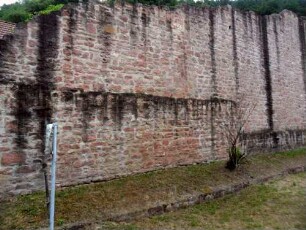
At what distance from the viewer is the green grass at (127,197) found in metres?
5.00

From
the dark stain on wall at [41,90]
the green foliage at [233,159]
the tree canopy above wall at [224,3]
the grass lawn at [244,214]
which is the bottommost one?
the grass lawn at [244,214]

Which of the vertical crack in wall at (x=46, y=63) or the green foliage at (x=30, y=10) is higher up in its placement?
the green foliage at (x=30, y=10)

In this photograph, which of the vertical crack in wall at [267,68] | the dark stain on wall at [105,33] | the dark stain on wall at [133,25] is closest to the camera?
the dark stain on wall at [105,33]

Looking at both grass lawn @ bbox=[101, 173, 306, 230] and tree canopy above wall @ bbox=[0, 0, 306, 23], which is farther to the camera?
tree canopy above wall @ bbox=[0, 0, 306, 23]

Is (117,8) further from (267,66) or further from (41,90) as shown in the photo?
(267,66)

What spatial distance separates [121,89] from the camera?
7.26 metres

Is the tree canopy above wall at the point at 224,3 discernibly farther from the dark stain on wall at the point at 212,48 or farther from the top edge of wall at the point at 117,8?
the top edge of wall at the point at 117,8

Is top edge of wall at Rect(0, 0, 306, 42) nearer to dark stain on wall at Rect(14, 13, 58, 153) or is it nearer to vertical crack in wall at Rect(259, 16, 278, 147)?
dark stain on wall at Rect(14, 13, 58, 153)

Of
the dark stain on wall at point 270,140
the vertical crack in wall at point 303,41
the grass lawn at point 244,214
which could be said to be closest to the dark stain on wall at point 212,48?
the dark stain on wall at point 270,140

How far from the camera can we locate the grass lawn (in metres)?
5.42

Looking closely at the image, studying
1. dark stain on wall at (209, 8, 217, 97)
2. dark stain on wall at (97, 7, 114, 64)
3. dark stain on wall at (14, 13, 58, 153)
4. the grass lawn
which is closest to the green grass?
the grass lawn

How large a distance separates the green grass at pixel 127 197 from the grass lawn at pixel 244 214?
40 mm

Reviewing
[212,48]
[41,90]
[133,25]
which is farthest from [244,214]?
[212,48]

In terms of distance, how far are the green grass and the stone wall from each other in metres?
0.30
